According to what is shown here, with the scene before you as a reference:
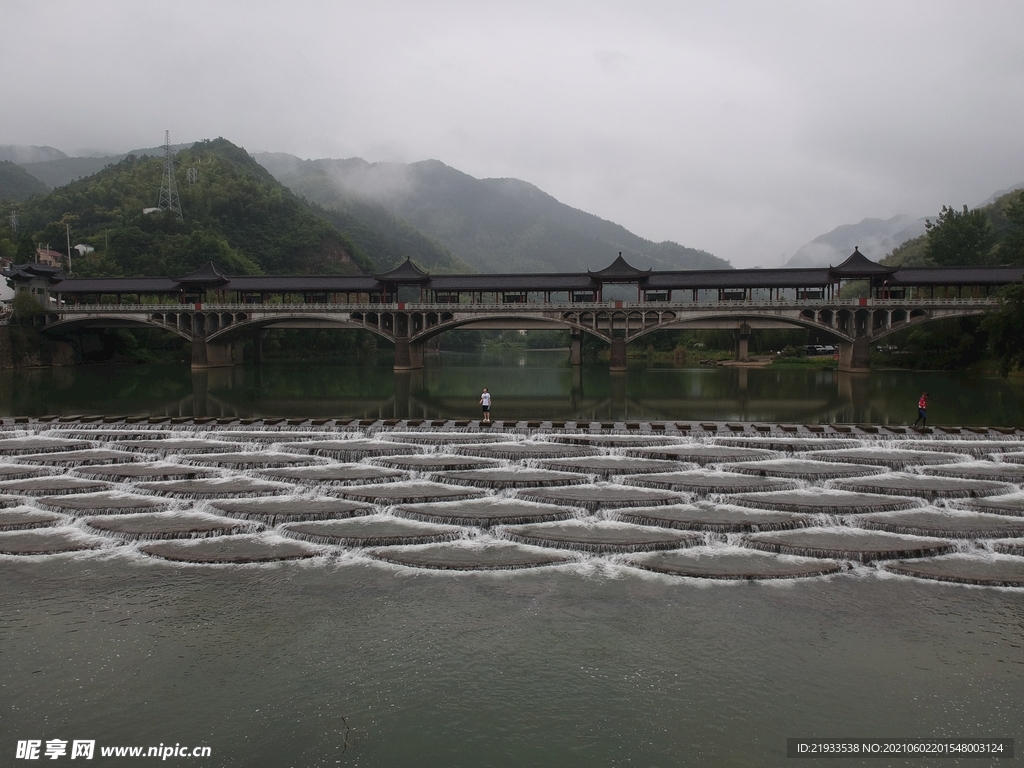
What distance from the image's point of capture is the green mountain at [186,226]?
94.9 m

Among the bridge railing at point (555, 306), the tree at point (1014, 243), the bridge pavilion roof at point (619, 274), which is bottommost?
the bridge railing at point (555, 306)

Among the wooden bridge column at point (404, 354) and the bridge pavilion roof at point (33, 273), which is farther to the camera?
the bridge pavilion roof at point (33, 273)

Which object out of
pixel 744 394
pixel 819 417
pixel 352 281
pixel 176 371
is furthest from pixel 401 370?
pixel 819 417

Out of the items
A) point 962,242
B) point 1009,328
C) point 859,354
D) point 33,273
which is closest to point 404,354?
point 33,273

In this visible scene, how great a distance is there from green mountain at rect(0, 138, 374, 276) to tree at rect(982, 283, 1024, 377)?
8714 centimetres

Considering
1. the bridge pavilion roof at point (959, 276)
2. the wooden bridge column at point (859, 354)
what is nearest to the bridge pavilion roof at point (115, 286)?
the wooden bridge column at point (859, 354)

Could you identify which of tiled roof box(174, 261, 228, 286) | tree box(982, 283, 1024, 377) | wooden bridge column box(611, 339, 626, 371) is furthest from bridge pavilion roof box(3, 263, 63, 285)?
tree box(982, 283, 1024, 377)

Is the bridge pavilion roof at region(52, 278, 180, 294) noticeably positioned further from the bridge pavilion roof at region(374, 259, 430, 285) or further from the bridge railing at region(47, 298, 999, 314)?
the bridge pavilion roof at region(374, 259, 430, 285)

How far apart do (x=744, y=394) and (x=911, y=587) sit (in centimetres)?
3418

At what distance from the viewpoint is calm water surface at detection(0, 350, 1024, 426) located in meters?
37.2

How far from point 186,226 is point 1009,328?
101 metres

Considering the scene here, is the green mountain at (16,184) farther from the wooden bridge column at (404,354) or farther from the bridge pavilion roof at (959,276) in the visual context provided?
the bridge pavilion roof at (959,276)

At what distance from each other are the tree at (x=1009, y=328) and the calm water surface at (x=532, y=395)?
2769 mm

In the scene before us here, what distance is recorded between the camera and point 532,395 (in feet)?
156
